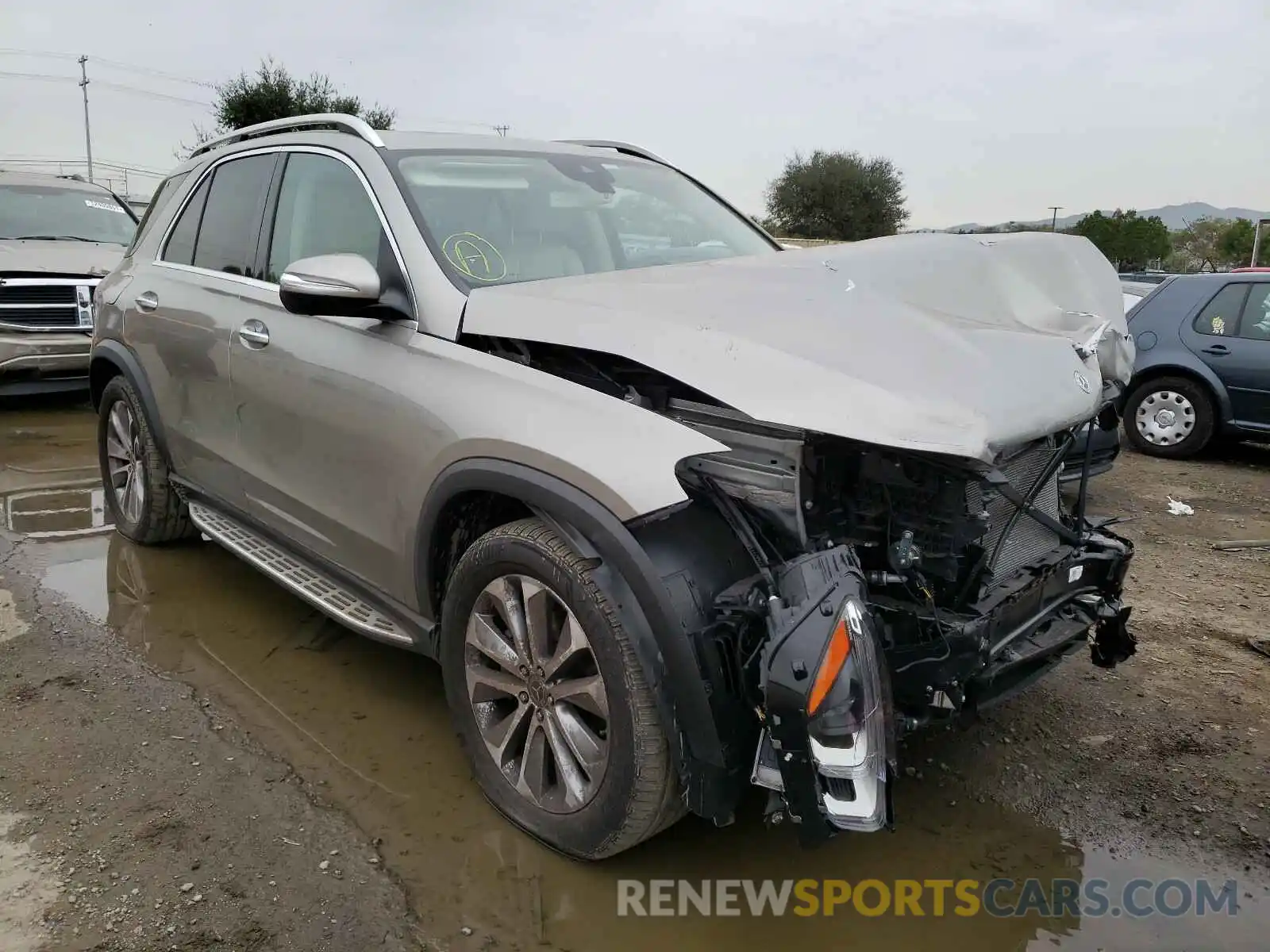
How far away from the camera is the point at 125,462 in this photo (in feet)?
16.3

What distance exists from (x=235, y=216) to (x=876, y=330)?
288 cm

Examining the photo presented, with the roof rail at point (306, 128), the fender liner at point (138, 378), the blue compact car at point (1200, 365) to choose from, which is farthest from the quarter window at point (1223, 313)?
the fender liner at point (138, 378)

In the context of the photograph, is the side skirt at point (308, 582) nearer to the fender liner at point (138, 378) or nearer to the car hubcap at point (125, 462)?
the fender liner at point (138, 378)

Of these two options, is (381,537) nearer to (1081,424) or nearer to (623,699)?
(623,699)

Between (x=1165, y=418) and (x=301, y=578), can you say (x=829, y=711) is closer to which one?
(x=301, y=578)

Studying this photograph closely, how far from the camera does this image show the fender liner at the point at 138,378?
446 cm

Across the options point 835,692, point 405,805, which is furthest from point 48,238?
point 835,692

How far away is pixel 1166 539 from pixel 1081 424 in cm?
355

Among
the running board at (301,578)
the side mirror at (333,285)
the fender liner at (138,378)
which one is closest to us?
the side mirror at (333,285)

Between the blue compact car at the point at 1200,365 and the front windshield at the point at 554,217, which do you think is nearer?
the front windshield at the point at 554,217

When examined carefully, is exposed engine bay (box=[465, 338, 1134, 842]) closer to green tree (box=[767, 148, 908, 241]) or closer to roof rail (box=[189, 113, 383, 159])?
roof rail (box=[189, 113, 383, 159])

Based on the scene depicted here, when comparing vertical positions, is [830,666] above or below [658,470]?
below

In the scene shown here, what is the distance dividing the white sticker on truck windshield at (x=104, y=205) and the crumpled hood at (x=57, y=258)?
2.86ft

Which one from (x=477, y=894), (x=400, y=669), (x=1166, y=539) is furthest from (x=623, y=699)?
(x=1166, y=539)
